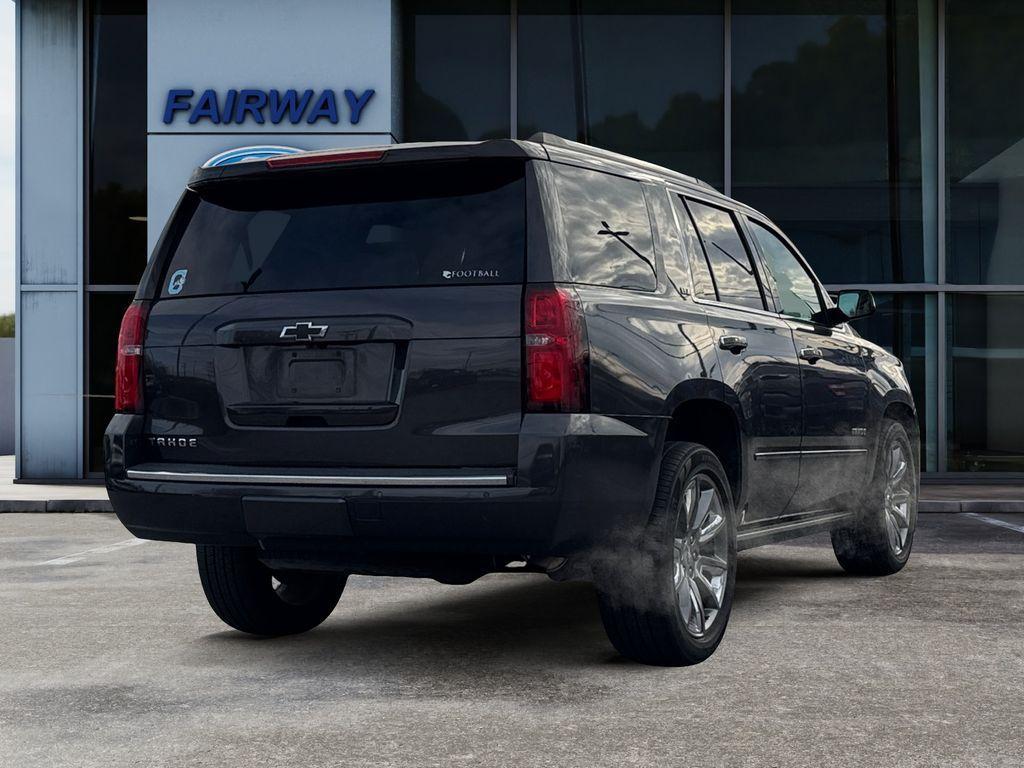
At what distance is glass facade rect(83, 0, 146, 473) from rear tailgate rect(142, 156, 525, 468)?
11910 millimetres

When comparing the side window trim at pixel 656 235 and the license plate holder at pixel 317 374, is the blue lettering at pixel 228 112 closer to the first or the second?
the side window trim at pixel 656 235

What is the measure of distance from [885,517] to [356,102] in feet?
32.9

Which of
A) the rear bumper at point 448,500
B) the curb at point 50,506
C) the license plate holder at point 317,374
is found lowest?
the curb at point 50,506

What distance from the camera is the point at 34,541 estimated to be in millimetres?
10680

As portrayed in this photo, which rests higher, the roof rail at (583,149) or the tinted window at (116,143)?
the tinted window at (116,143)

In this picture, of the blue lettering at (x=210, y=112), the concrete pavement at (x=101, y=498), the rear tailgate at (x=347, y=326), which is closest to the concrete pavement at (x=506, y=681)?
the rear tailgate at (x=347, y=326)

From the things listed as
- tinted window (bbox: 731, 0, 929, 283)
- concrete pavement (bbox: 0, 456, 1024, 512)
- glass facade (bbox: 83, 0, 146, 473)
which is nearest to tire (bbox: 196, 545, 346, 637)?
concrete pavement (bbox: 0, 456, 1024, 512)

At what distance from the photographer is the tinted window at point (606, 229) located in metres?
5.10

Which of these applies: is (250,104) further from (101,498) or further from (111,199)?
(101,498)

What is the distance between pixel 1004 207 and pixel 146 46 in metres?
10.8

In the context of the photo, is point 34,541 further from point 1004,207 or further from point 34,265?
point 1004,207

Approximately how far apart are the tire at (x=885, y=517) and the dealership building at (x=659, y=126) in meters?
8.49

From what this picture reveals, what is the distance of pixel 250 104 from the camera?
53.0 feet

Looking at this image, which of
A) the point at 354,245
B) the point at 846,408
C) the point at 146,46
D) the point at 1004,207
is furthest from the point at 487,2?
the point at 354,245
